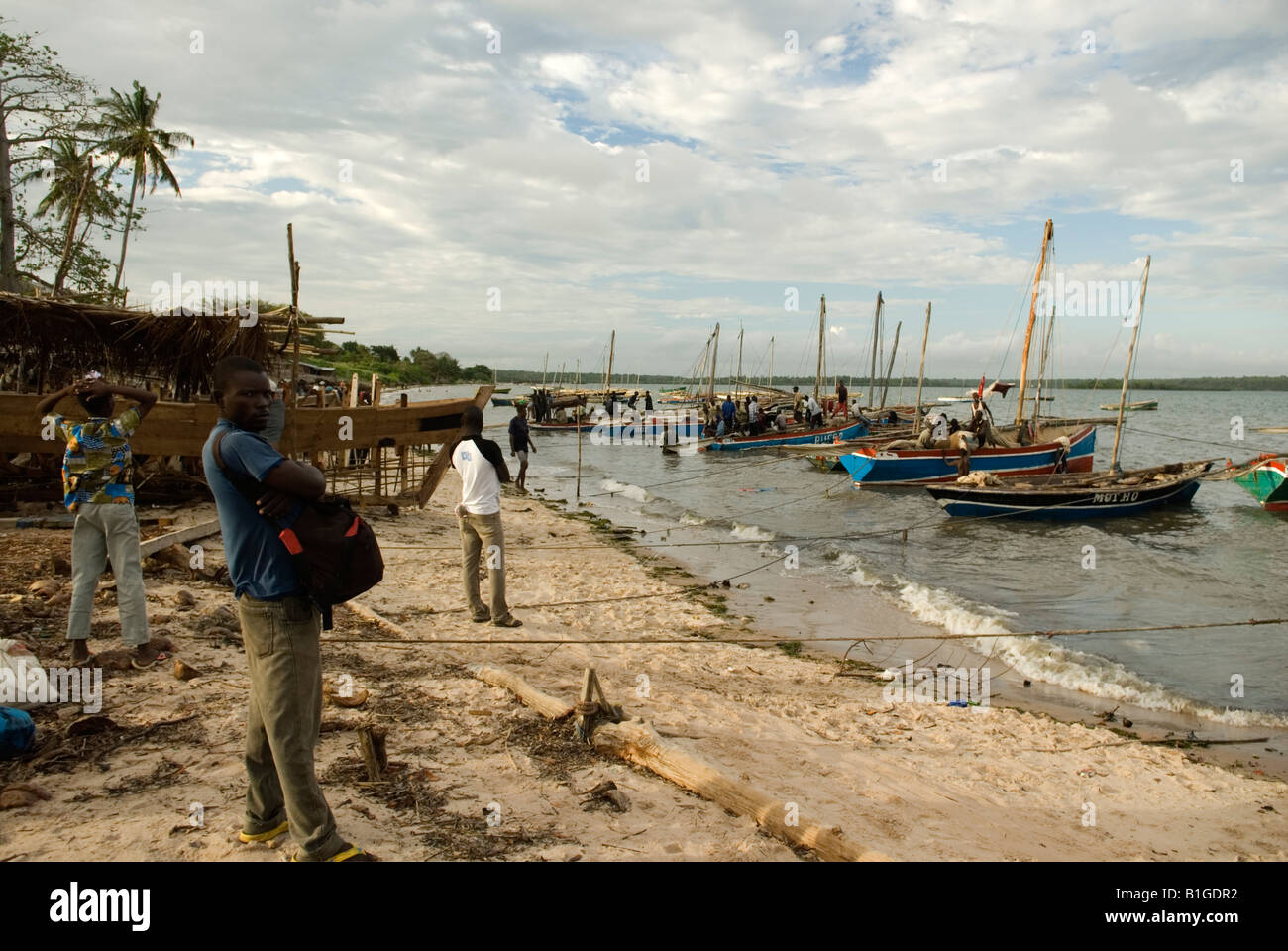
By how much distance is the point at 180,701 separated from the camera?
5.04 m

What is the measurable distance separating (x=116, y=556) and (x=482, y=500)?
3.18 m

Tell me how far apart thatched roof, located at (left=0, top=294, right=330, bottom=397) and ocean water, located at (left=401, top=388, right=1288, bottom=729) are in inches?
323

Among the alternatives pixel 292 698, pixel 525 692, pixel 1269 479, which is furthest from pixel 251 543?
pixel 1269 479

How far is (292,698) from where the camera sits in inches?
128

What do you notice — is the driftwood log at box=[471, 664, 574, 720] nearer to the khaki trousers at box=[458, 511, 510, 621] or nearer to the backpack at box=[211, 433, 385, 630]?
the khaki trousers at box=[458, 511, 510, 621]

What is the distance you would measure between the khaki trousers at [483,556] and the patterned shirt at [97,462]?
3086 millimetres

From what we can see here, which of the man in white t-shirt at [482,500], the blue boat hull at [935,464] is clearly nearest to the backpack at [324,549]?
the man in white t-shirt at [482,500]

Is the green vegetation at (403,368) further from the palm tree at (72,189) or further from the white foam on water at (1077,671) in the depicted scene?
the white foam on water at (1077,671)

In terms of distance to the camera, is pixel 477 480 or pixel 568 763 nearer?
pixel 568 763

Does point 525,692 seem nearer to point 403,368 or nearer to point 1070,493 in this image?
point 1070,493

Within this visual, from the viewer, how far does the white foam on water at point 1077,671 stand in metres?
7.91

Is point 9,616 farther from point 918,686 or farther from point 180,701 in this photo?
point 918,686

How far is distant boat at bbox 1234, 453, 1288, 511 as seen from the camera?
22188mm

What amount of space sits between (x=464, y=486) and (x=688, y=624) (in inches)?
136
